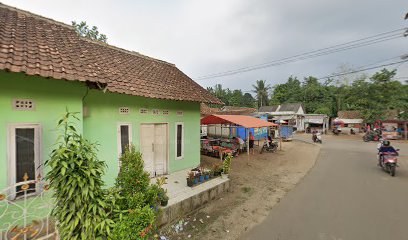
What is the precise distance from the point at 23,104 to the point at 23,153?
3.66 feet

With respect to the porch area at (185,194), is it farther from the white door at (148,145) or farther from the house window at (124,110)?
the house window at (124,110)

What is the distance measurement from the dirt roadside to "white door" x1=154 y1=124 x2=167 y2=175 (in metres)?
2.84

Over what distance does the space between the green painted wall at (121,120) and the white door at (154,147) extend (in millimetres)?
259

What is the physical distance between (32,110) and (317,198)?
8.93 metres

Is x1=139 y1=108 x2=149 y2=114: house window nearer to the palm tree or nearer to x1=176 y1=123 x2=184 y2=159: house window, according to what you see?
x1=176 y1=123 x2=184 y2=159: house window

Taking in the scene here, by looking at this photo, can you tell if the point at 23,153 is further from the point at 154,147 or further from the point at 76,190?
the point at 154,147

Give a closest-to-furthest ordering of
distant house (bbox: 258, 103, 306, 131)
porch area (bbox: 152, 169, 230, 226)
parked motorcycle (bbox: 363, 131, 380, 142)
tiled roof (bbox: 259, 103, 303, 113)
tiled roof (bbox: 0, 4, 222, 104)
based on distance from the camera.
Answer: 1. tiled roof (bbox: 0, 4, 222, 104)
2. porch area (bbox: 152, 169, 230, 226)
3. parked motorcycle (bbox: 363, 131, 380, 142)
4. distant house (bbox: 258, 103, 306, 131)
5. tiled roof (bbox: 259, 103, 303, 113)

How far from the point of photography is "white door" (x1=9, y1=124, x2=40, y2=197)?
463 centimetres

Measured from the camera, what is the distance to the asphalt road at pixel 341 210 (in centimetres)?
521

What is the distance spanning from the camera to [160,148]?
891 cm

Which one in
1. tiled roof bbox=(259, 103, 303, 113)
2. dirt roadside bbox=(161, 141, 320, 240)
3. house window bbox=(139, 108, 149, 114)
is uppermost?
tiled roof bbox=(259, 103, 303, 113)

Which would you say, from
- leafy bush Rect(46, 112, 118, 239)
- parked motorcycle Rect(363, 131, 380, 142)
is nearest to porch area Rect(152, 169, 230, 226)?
leafy bush Rect(46, 112, 118, 239)

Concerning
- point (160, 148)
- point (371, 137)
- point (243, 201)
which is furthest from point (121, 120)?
point (371, 137)

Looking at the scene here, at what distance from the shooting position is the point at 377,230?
5.29 metres
